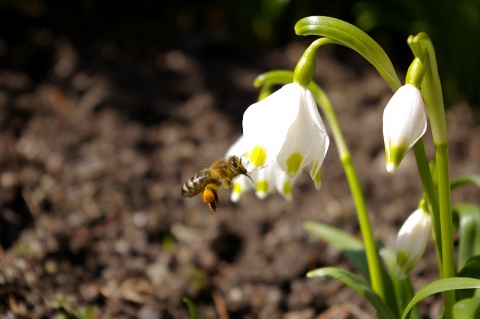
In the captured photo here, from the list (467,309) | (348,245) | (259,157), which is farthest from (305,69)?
(348,245)

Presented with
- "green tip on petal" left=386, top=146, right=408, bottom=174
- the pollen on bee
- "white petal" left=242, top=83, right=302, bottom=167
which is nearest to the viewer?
"green tip on petal" left=386, top=146, right=408, bottom=174

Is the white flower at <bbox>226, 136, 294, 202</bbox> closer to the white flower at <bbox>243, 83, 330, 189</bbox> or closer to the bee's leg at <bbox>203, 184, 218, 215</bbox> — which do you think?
the bee's leg at <bbox>203, 184, 218, 215</bbox>

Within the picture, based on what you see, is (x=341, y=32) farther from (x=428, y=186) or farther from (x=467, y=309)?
(x=467, y=309)

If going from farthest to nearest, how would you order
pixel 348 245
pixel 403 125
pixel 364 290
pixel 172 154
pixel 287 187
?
1. pixel 172 154
2. pixel 348 245
3. pixel 287 187
4. pixel 364 290
5. pixel 403 125

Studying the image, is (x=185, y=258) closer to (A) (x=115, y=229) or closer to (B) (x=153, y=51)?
(A) (x=115, y=229)

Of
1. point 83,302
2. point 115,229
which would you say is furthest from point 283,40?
point 83,302

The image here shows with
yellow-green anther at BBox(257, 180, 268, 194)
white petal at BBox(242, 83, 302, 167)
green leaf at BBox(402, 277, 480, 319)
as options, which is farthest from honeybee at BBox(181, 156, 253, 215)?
green leaf at BBox(402, 277, 480, 319)

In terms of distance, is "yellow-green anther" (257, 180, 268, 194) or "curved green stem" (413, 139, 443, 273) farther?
"yellow-green anther" (257, 180, 268, 194)
